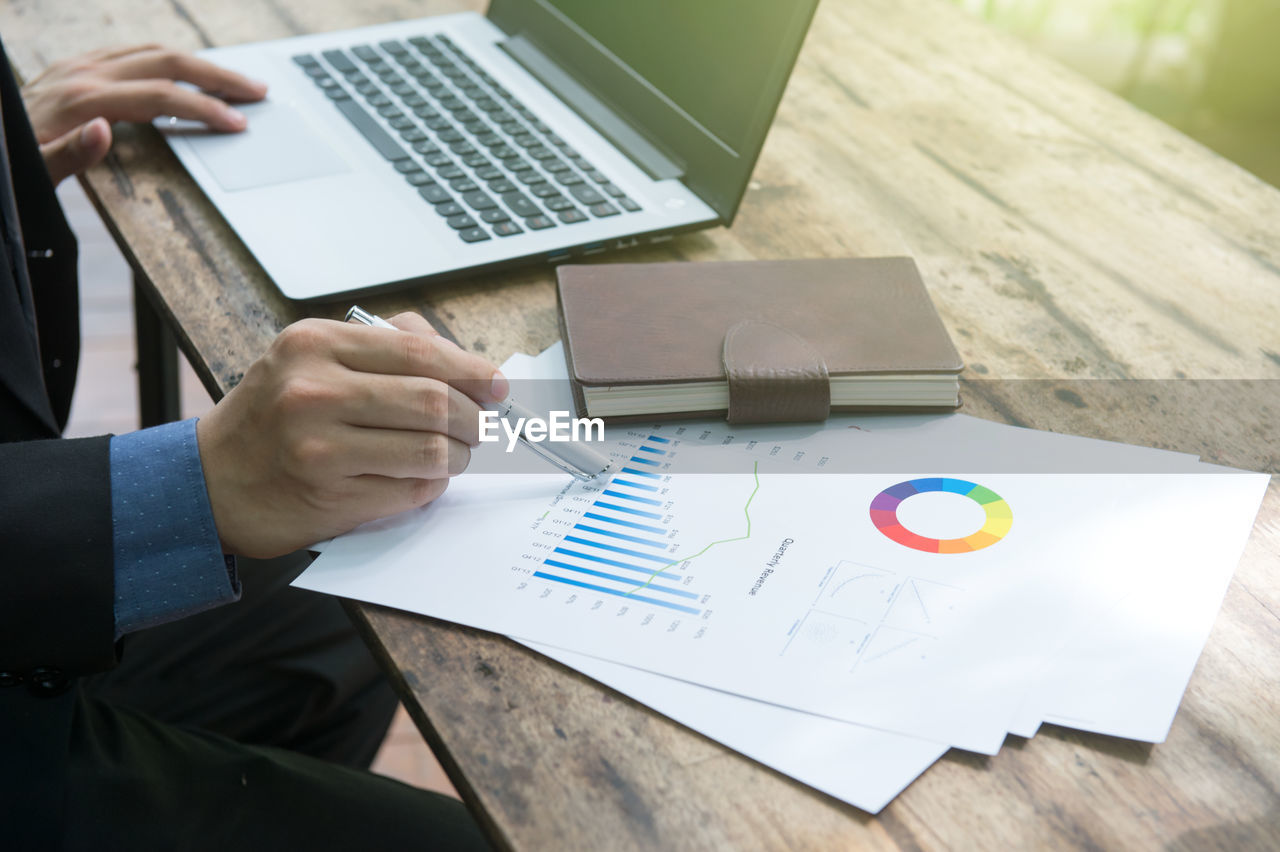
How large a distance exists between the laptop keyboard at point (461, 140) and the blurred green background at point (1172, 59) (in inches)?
79.8

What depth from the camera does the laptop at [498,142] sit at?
784 mm

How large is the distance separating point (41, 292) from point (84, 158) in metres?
0.12

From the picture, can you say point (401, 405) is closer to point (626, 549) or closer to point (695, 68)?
point (626, 549)

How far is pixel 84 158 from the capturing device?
899 millimetres

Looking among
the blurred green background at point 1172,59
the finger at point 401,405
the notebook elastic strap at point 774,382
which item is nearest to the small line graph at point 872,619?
the notebook elastic strap at point 774,382

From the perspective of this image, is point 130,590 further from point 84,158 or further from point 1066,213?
point 1066,213

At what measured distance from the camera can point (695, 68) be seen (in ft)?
2.85

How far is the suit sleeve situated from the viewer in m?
0.56

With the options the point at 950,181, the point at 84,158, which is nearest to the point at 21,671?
the point at 84,158

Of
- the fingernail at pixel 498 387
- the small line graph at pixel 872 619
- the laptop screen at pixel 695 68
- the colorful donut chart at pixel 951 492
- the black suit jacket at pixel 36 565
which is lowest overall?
the black suit jacket at pixel 36 565

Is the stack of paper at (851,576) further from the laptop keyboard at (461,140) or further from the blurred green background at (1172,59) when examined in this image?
the blurred green background at (1172,59)

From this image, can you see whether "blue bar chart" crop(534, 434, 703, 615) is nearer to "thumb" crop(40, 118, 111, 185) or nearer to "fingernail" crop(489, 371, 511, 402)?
"fingernail" crop(489, 371, 511, 402)

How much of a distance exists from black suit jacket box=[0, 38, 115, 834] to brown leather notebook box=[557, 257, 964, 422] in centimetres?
28

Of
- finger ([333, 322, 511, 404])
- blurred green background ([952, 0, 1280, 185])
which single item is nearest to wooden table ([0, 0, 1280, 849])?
finger ([333, 322, 511, 404])
